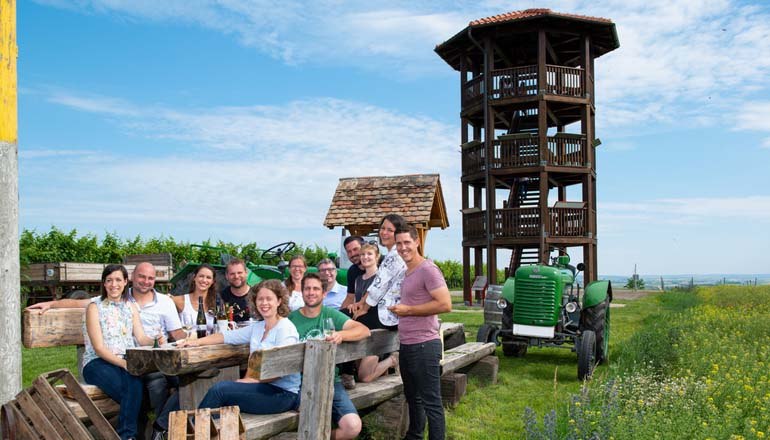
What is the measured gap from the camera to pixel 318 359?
196 inches

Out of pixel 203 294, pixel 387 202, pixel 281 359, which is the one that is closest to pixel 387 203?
pixel 387 202

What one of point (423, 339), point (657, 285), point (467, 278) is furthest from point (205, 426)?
point (657, 285)

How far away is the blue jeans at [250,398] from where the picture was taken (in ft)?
16.5

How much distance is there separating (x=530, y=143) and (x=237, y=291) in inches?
697

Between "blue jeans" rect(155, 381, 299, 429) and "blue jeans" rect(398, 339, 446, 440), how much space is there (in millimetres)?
851

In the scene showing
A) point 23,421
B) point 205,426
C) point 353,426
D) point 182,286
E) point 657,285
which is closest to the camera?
point 205,426

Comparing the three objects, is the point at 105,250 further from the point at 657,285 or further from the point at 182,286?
the point at 657,285

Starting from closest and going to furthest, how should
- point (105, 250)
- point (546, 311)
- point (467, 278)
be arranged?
point (546, 311) → point (105, 250) → point (467, 278)

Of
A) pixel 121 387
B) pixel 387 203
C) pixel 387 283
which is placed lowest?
pixel 121 387

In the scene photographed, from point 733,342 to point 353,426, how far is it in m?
7.17

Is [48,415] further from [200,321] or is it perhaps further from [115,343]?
[200,321]

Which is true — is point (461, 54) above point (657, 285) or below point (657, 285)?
above

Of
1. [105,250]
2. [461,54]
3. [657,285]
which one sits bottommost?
[657,285]

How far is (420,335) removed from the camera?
5445mm
